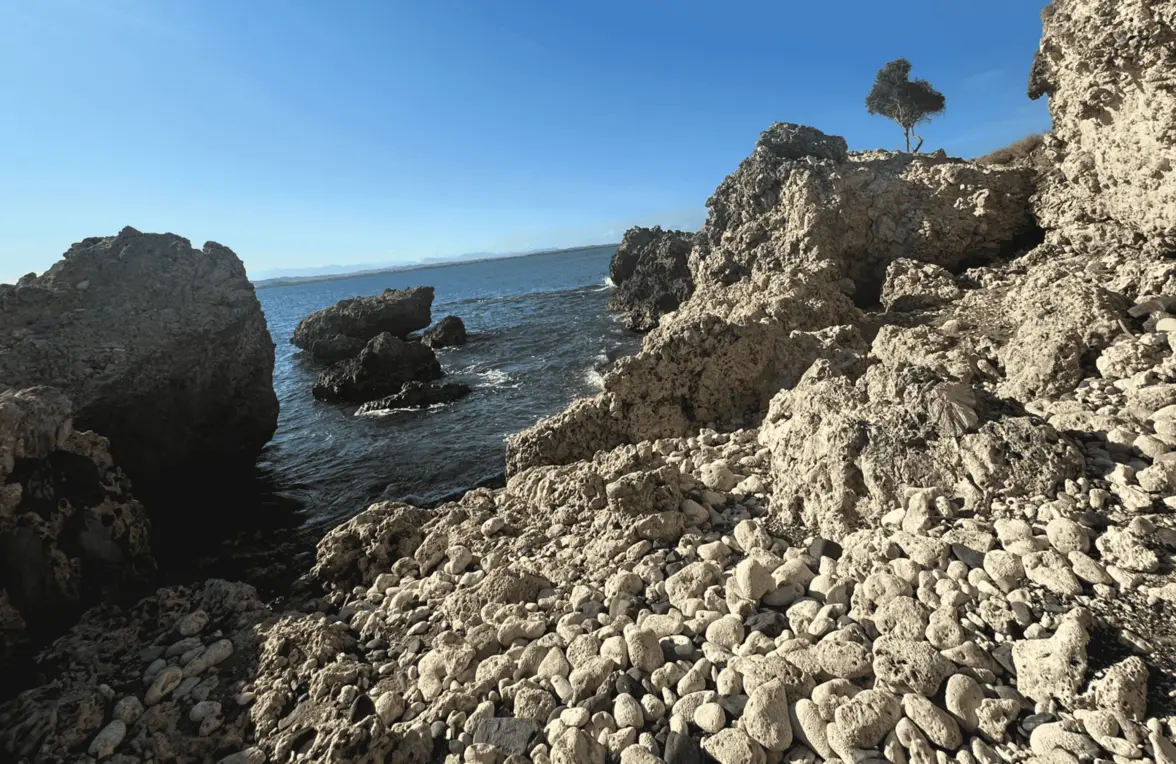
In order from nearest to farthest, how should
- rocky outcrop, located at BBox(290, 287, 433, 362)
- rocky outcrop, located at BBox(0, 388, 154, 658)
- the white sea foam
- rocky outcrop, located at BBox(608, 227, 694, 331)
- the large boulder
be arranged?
rocky outcrop, located at BBox(0, 388, 154, 658), the large boulder, the white sea foam, rocky outcrop, located at BBox(608, 227, 694, 331), rocky outcrop, located at BBox(290, 287, 433, 362)

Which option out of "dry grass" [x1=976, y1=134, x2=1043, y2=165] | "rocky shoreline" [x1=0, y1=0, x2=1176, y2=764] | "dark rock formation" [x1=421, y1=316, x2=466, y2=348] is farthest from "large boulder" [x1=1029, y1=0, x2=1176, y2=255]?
"dark rock formation" [x1=421, y1=316, x2=466, y2=348]

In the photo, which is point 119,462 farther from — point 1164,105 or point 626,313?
point 626,313

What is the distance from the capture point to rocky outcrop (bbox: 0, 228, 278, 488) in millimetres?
12117

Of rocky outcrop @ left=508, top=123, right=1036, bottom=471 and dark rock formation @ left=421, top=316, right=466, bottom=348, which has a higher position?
rocky outcrop @ left=508, top=123, right=1036, bottom=471

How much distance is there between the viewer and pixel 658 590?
210 inches

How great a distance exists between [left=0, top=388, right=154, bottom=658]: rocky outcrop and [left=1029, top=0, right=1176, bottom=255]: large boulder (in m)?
16.8

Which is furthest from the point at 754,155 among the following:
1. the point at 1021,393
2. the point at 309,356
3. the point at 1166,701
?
the point at 309,356

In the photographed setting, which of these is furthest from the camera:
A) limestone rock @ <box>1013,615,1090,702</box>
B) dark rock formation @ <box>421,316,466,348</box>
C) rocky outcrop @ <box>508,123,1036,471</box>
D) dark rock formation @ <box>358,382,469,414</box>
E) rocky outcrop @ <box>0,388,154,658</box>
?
dark rock formation @ <box>421,316,466,348</box>

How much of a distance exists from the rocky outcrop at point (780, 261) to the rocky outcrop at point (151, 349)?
9.83 metres

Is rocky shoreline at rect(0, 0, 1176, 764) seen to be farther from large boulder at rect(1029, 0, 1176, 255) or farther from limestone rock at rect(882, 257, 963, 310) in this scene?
limestone rock at rect(882, 257, 963, 310)

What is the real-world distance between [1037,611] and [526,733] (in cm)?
379

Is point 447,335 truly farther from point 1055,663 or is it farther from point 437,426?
point 1055,663

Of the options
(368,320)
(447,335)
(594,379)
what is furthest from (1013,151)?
(368,320)

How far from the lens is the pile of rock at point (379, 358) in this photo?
2191cm
